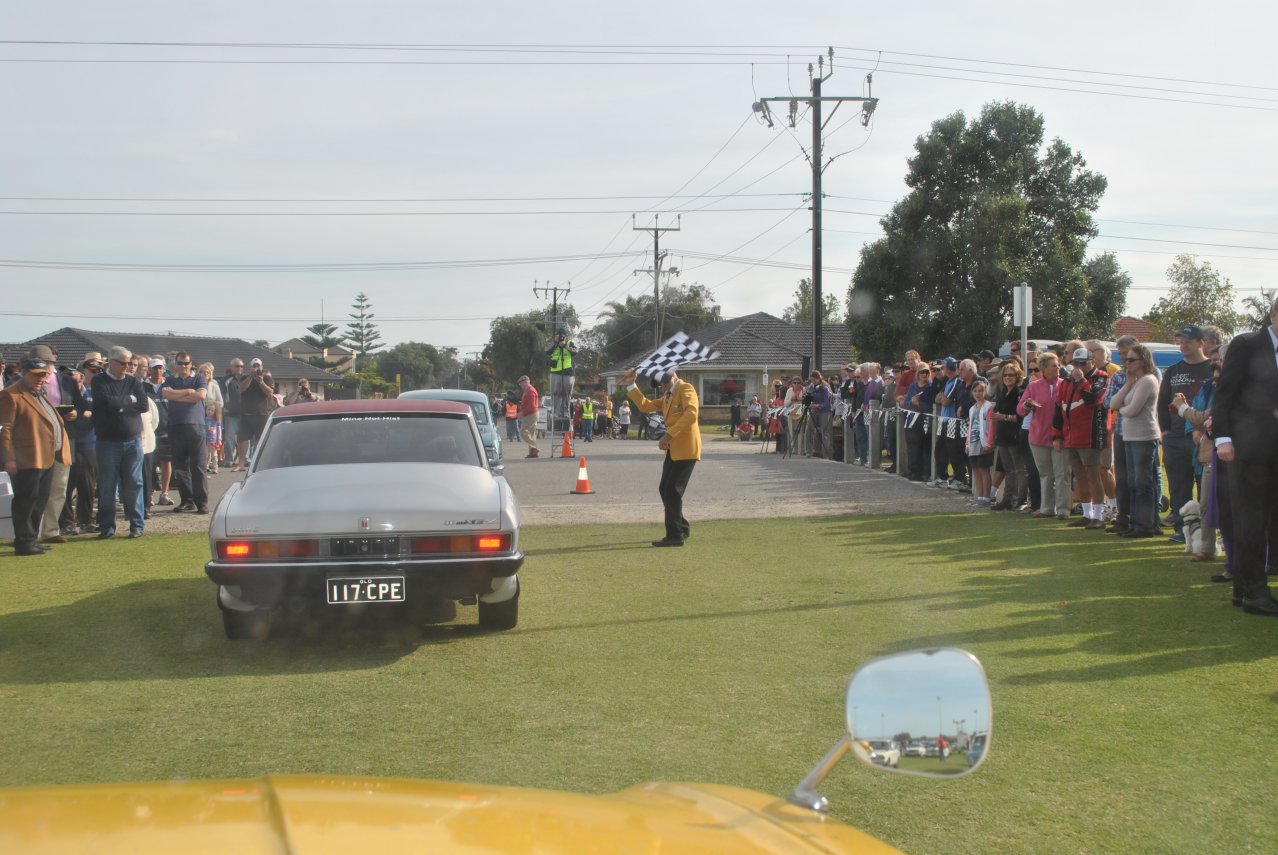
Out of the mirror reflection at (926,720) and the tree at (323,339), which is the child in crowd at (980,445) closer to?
the mirror reflection at (926,720)

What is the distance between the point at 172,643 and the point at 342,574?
1439 millimetres

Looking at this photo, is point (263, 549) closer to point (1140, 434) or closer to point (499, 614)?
point (499, 614)

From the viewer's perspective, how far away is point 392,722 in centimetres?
566

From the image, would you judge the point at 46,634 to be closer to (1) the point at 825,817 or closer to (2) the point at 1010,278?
(1) the point at 825,817

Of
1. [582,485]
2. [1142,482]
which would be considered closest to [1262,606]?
[1142,482]

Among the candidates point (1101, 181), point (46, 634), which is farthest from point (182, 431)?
point (1101, 181)

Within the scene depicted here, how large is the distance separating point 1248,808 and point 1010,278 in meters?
35.8

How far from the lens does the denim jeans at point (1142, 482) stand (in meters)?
11.4

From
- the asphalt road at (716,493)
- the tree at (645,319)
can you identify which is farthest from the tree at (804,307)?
the asphalt road at (716,493)

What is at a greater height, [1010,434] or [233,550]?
[1010,434]

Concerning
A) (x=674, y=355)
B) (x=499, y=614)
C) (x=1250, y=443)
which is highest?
(x=674, y=355)

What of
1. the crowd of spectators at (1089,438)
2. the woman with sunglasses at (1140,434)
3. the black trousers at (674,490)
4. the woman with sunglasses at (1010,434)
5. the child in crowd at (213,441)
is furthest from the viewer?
the child in crowd at (213,441)

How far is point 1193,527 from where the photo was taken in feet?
33.8

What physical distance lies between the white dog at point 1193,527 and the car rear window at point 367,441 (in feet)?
20.5
